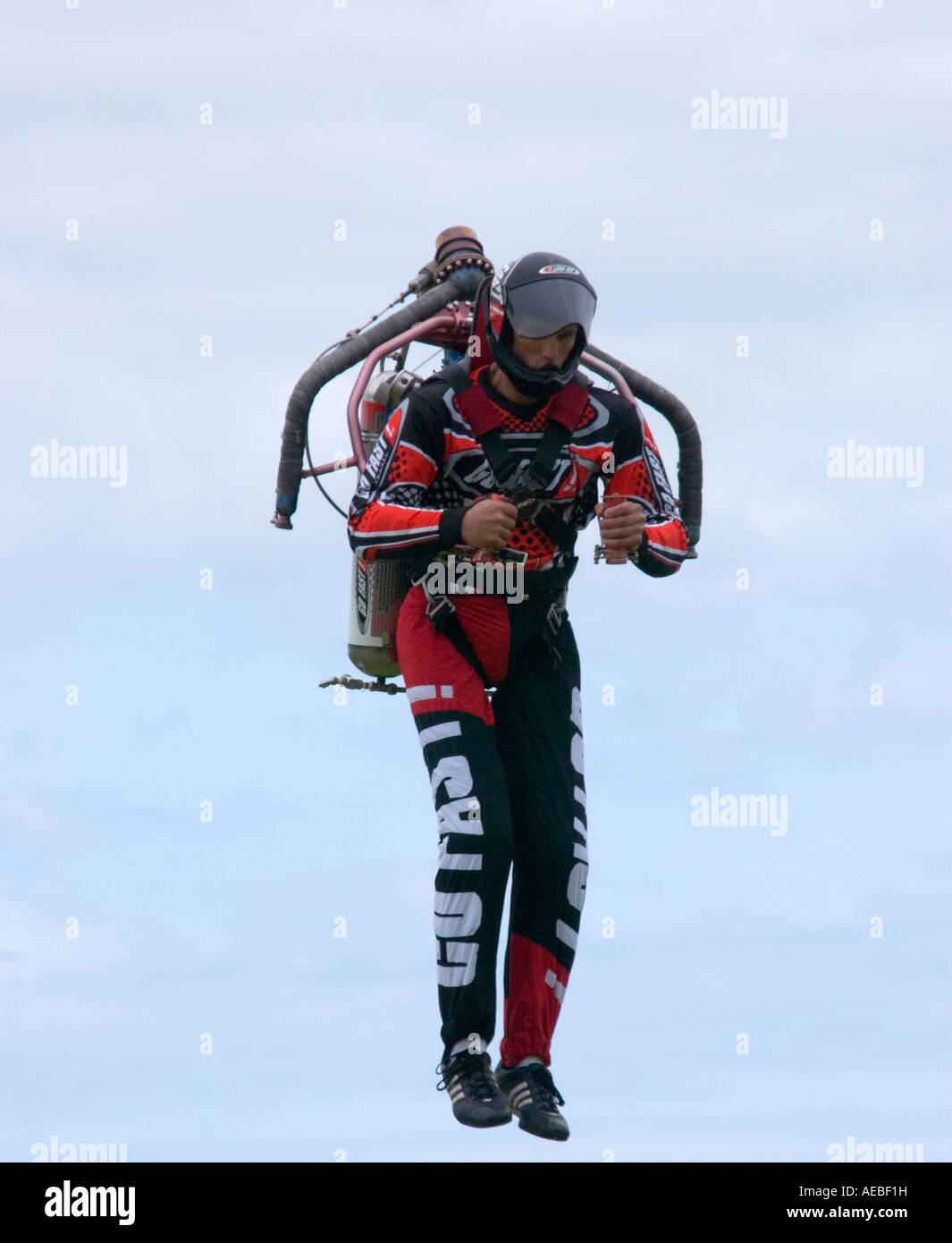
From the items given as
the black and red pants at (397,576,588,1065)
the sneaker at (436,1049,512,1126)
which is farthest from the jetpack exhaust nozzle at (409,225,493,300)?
the sneaker at (436,1049,512,1126)

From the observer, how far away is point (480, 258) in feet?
38.1

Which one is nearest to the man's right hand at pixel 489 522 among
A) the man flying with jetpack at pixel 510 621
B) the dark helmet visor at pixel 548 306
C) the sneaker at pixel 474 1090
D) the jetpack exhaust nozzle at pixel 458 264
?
the man flying with jetpack at pixel 510 621

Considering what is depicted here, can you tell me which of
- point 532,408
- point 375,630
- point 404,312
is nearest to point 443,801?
point 375,630

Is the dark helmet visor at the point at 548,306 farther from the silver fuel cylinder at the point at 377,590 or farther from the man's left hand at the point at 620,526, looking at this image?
the silver fuel cylinder at the point at 377,590

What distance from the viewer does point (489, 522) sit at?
9.95 meters

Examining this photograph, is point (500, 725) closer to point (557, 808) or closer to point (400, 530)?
point (557, 808)

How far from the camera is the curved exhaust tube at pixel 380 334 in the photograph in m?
11.3

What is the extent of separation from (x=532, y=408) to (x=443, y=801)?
206cm

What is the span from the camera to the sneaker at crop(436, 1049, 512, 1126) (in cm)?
997

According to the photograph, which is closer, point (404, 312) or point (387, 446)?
point (387, 446)

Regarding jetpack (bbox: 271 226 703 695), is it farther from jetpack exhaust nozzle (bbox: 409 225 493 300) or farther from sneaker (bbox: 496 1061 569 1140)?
sneaker (bbox: 496 1061 569 1140)

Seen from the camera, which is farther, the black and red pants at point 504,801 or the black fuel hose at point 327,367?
the black fuel hose at point 327,367

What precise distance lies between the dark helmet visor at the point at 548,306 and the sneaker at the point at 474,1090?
12.0 feet

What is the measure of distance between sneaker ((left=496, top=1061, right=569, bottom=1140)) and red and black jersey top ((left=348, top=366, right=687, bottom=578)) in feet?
8.58
